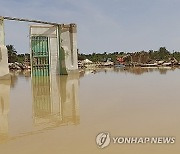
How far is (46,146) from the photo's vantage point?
5.36 meters

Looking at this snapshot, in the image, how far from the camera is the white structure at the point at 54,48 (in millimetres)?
27906

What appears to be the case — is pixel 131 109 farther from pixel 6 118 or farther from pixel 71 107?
pixel 6 118

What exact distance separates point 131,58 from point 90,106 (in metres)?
56.5

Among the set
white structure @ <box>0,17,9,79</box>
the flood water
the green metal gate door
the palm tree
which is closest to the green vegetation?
the palm tree

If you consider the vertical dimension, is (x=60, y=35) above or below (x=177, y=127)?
above

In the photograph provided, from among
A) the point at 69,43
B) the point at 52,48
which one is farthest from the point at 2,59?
the point at 69,43

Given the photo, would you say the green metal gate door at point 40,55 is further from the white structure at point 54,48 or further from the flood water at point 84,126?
the flood water at point 84,126

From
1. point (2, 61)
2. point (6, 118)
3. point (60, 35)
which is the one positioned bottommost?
point (6, 118)

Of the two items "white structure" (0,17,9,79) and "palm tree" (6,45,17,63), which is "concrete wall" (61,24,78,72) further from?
"palm tree" (6,45,17,63)

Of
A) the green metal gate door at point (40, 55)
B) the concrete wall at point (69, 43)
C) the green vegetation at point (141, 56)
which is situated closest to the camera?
the green metal gate door at point (40, 55)

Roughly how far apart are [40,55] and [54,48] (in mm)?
1801

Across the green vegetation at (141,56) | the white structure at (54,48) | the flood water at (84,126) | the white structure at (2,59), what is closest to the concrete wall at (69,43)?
the white structure at (54,48)

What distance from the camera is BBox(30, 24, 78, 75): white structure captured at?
27.9 metres

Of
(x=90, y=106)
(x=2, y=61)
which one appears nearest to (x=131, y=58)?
(x=2, y=61)
